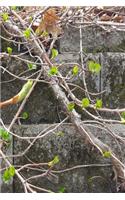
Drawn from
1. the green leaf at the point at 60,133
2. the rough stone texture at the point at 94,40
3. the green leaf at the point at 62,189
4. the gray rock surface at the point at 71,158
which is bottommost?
the green leaf at the point at 62,189

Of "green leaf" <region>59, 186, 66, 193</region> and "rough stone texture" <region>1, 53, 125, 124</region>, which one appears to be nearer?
"green leaf" <region>59, 186, 66, 193</region>

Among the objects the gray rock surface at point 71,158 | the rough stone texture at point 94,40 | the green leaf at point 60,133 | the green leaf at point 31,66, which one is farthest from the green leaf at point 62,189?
the rough stone texture at point 94,40

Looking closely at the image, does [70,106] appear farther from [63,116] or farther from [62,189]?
[62,189]


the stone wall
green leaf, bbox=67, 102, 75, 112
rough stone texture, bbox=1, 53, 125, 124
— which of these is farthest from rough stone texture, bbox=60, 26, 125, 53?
green leaf, bbox=67, 102, 75, 112

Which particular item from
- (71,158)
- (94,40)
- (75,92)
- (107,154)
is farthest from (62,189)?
(94,40)

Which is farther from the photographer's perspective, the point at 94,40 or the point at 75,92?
the point at 94,40

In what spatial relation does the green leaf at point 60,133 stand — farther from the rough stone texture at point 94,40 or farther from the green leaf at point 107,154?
the rough stone texture at point 94,40

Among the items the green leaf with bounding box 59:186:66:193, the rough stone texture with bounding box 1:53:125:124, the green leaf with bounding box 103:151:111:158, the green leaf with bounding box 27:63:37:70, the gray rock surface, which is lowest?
the green leaf with bounding box 59:186:66:193

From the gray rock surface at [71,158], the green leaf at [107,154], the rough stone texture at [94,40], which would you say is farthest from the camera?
the rough stone texture at [94,40]

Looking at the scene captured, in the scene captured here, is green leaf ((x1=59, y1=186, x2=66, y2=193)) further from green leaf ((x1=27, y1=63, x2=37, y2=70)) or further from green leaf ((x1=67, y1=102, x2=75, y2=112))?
green leaf ((x1=27, y1=63, x2=37, y2=70))

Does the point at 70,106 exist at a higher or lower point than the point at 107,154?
higher

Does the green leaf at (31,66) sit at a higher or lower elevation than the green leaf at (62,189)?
higher
